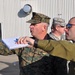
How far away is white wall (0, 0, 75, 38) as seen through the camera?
18.2m

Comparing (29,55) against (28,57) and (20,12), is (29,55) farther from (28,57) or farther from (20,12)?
(20,12)

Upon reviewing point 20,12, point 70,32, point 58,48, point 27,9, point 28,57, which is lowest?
point 28,57

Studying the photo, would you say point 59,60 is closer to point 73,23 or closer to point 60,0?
point 73,23

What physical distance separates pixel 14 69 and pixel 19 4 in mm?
7894

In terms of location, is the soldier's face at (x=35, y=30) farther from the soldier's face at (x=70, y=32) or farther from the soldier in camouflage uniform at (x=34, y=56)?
the soldier's face at (x=70, y=32)

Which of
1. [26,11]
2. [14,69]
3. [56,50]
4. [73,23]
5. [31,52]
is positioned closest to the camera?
[56,50]

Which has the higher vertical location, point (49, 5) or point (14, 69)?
point (49, 5)

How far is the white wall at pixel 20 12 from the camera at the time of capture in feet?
59.7

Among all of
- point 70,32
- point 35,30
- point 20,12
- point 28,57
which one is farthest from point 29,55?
point 20,12

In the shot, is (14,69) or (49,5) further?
(49,5)

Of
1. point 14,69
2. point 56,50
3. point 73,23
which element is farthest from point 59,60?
point 14,69

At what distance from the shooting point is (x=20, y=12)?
1845 centimetres

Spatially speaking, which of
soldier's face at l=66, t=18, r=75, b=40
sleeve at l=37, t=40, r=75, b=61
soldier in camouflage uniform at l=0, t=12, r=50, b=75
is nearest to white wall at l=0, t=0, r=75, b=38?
soldier in camouflage uniform at l=0, t=12, r=50, b=75

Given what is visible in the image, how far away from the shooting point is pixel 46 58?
3730mm
